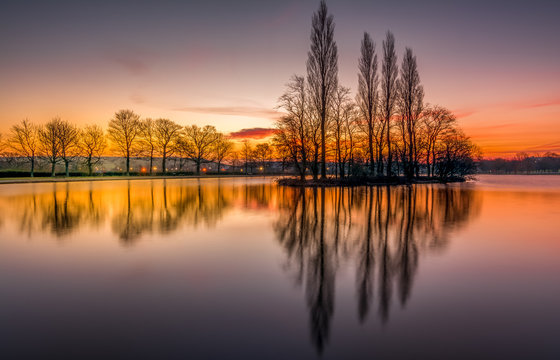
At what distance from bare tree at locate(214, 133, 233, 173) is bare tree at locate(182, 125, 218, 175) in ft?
6.95

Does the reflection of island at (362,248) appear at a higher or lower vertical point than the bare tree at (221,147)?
lower

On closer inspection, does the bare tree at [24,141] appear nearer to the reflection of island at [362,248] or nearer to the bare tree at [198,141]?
the bare tree at [198,141]

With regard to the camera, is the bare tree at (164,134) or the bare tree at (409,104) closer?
the bare tree at (409,104)

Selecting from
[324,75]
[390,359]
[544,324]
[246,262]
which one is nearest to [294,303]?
[390,359]

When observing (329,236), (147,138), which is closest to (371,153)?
(329,236)

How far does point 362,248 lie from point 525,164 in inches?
7397

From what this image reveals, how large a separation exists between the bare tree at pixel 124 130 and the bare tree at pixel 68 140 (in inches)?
267

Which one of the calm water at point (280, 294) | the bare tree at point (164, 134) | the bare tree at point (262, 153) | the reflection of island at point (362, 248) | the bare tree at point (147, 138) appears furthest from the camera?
the bare tree at point (262, 153)

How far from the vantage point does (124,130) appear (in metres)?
67.5

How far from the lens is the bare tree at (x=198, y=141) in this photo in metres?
85.8

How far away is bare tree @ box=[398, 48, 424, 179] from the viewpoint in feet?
156

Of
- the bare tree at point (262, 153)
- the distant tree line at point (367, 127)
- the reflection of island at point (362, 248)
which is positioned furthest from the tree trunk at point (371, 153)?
the bare tree at point (262, 153)

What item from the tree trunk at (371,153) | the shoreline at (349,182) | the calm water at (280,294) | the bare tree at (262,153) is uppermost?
the bare tree at (262,153)

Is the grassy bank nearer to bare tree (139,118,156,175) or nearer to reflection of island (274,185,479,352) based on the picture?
reflection of island (274,185,479,352)
